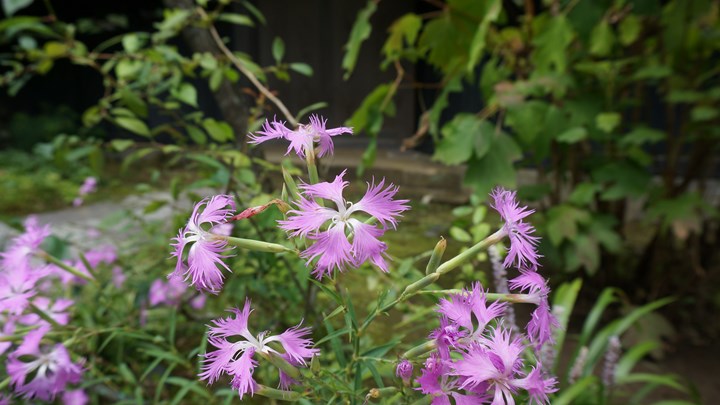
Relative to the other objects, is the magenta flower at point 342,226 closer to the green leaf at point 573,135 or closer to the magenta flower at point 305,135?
the magenta flower at point 305,135

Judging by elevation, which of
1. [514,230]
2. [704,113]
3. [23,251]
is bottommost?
[23,251]

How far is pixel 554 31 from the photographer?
4.72 ft

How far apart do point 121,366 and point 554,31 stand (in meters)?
1.21

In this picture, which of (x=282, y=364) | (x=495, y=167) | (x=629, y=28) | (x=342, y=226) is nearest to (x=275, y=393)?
(x=282, y=364)

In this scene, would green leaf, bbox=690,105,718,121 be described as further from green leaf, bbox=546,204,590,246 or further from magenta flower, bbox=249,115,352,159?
magenta flower, bbox=249,115,352,159

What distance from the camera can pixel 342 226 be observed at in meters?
0.38

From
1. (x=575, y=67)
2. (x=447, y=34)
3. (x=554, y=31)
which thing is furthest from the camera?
(x=575, y=67)

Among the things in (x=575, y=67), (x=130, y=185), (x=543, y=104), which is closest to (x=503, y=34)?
(x=575, y=67)

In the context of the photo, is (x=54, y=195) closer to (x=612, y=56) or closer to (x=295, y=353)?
(x=612, y=56)

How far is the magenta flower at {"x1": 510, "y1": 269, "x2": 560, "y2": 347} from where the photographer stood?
1.35 feet

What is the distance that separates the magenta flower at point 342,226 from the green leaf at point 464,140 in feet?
3.62

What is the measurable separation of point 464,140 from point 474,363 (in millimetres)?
1173

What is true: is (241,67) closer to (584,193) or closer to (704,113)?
(584,193)

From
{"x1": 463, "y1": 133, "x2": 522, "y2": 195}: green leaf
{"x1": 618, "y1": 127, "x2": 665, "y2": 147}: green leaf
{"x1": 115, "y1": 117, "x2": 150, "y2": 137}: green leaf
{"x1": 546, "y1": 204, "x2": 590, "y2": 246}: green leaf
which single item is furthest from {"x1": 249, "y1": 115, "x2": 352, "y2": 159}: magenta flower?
{"x1": 618, "y1": 127, "x2": 665, "y2": 147}: green leaf
